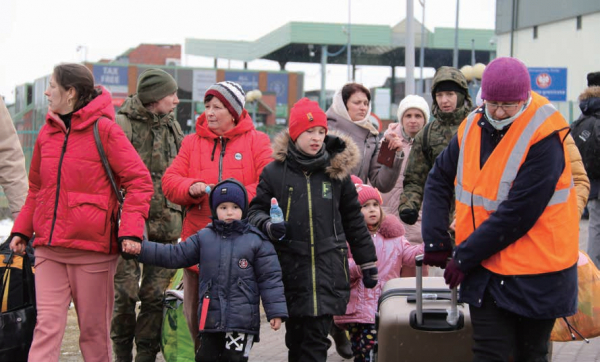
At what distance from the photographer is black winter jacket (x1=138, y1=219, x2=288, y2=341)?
17.4 feet

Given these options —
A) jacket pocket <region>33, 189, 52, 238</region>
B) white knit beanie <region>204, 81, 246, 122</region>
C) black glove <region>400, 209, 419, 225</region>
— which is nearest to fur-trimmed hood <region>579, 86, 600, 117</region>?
black glove <region>400, 209, 419, 225</region>

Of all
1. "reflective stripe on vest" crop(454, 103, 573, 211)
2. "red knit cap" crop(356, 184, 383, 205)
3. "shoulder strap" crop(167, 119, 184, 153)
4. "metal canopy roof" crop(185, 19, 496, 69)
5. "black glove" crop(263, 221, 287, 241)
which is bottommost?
"black glove" crop(263, 221, 287, 241)

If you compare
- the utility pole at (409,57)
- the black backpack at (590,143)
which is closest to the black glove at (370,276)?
the black backpack at (590,143)

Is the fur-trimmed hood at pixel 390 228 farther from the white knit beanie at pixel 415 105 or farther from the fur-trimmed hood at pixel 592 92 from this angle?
the fur-trimmed hood at pixel 592 92

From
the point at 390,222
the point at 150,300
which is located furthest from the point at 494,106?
the point at 150,300

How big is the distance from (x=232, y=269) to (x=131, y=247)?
1.98 feet

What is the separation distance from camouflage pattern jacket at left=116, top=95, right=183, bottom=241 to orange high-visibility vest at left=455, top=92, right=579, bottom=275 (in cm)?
300

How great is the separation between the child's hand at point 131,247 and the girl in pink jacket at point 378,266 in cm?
169

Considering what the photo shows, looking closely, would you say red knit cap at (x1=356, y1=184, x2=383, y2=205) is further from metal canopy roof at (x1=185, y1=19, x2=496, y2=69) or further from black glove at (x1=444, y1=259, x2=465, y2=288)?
metal canopy roof at (x1=185, y1=19, x2=496, y2=69)

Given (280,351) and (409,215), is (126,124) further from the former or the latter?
(280,351)

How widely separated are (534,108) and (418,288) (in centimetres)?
113

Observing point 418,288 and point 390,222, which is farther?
point 390,222

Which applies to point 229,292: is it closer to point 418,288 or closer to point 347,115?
point 418,288

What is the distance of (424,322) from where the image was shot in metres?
4.81
